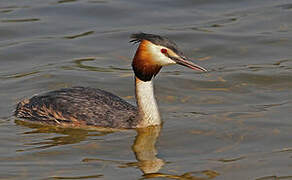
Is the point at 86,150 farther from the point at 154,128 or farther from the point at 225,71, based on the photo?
the point at 225,71

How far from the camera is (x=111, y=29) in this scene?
15727 millimetres

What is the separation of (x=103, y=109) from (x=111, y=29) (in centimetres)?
512

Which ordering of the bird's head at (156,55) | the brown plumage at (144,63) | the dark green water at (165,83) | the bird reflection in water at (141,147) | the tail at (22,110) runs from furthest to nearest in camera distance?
the tail at (22,110) < the brown plumage at (144,63) < the bird's head at (156,55) < the dark green water at (165,83) < the bird reflection in water at (141,147)

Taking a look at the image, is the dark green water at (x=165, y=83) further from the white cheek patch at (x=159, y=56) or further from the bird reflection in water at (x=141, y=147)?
the white cheek patch at (x=159, y=56)

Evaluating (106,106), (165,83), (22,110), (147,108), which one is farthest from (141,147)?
(165,83)

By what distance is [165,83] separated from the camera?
12.5m

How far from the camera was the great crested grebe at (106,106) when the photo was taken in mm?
10430

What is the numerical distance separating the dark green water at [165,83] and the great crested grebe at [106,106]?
0.58 feet

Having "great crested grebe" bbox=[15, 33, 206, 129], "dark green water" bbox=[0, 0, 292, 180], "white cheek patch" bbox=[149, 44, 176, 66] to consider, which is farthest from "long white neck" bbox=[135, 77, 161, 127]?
"white cheek patch" bbox=[149, 44, 176, 66]

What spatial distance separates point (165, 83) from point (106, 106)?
1913 mm

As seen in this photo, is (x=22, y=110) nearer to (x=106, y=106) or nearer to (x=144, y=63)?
(x=106, y=106)

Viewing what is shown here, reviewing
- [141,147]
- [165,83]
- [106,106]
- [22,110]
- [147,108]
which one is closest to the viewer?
[141,147]

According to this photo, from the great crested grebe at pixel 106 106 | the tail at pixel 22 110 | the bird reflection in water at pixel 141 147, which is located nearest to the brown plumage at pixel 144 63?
the great crested grebe at pixel 106 106

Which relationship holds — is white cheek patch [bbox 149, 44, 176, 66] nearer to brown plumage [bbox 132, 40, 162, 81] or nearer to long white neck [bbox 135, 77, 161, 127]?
brown plumage [bbox 132, 40, 162, 81]
